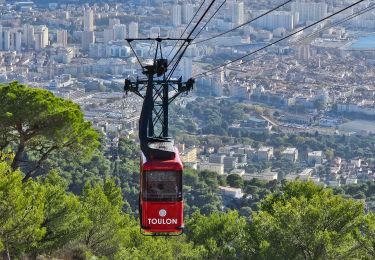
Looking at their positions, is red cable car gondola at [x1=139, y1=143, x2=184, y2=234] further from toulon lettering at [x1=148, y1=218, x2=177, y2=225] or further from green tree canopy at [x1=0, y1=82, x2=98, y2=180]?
green tree canopy at [x1=0, y1=82, x2=98, y2=180]

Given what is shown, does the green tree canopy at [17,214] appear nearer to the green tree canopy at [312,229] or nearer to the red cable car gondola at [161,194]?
the red cable car gondola at [161,194]

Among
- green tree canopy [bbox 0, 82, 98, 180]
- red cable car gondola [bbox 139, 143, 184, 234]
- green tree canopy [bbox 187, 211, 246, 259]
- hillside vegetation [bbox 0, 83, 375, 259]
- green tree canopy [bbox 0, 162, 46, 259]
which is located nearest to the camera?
red cable car gondola [bbox 139, 143, 184, 234]

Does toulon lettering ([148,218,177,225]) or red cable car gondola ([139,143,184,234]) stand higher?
red cable car gondola ([139,143,184,234])

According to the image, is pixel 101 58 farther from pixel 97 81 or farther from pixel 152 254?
pixel 152 254

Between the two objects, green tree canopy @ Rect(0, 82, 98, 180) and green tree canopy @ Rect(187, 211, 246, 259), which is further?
green tree canopy @ Rect(0, 82, 98, 180)

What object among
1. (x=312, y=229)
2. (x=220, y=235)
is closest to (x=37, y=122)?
(x=220, y=235)

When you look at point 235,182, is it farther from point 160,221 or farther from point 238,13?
point 238,13

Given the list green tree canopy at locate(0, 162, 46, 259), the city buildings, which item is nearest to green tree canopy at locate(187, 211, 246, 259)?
green tree canopy at locate(0, 162, 46, 259)
